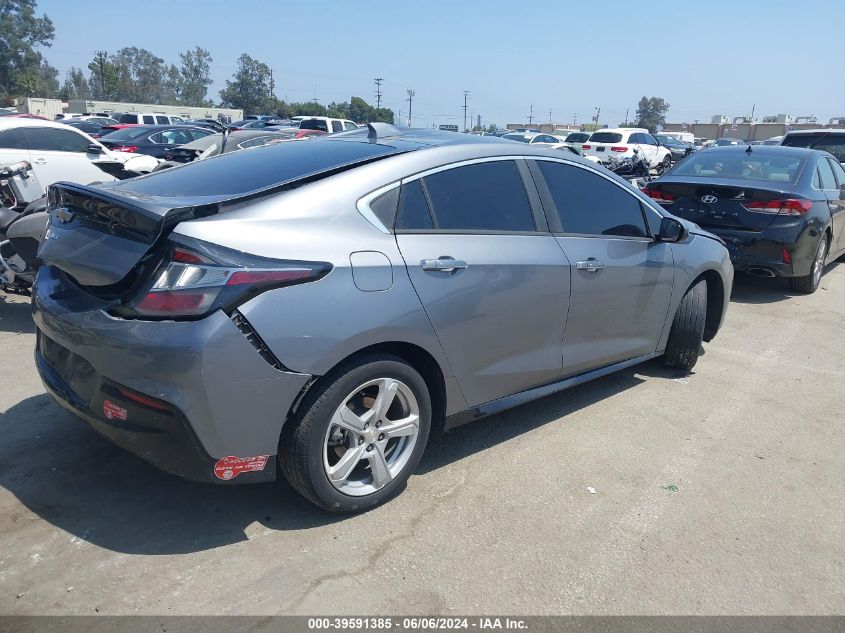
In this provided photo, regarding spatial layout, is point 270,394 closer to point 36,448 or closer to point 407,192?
point 407,192

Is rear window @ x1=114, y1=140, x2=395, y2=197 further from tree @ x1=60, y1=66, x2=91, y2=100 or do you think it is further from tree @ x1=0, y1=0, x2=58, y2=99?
tree @ x1=60, y1=66, x2=91, y2=100

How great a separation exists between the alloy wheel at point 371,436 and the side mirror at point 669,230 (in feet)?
7.48

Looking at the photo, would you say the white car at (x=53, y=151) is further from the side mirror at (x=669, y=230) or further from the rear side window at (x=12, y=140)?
the side mirror at (x=669, y=230)

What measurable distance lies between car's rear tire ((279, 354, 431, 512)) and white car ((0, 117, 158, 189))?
7.63 meters

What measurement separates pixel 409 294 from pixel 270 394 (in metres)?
0.76

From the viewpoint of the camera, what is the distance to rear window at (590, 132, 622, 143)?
2800 centimetres

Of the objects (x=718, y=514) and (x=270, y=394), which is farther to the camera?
(x=718, y=514)

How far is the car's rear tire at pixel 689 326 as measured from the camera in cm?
504

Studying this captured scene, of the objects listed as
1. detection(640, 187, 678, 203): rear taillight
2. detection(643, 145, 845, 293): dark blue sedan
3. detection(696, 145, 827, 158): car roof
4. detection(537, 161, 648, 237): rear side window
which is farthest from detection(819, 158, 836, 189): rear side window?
detection(537, 161, 648, 237): rear side window

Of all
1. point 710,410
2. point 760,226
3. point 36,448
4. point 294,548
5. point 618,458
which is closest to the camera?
point 294,548

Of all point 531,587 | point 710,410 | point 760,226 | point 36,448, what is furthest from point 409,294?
point 760,226

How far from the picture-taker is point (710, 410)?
186 inches

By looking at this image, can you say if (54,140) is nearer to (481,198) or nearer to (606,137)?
(481,198)

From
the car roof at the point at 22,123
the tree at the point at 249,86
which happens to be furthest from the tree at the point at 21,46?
the car roof at the point at 22,123
